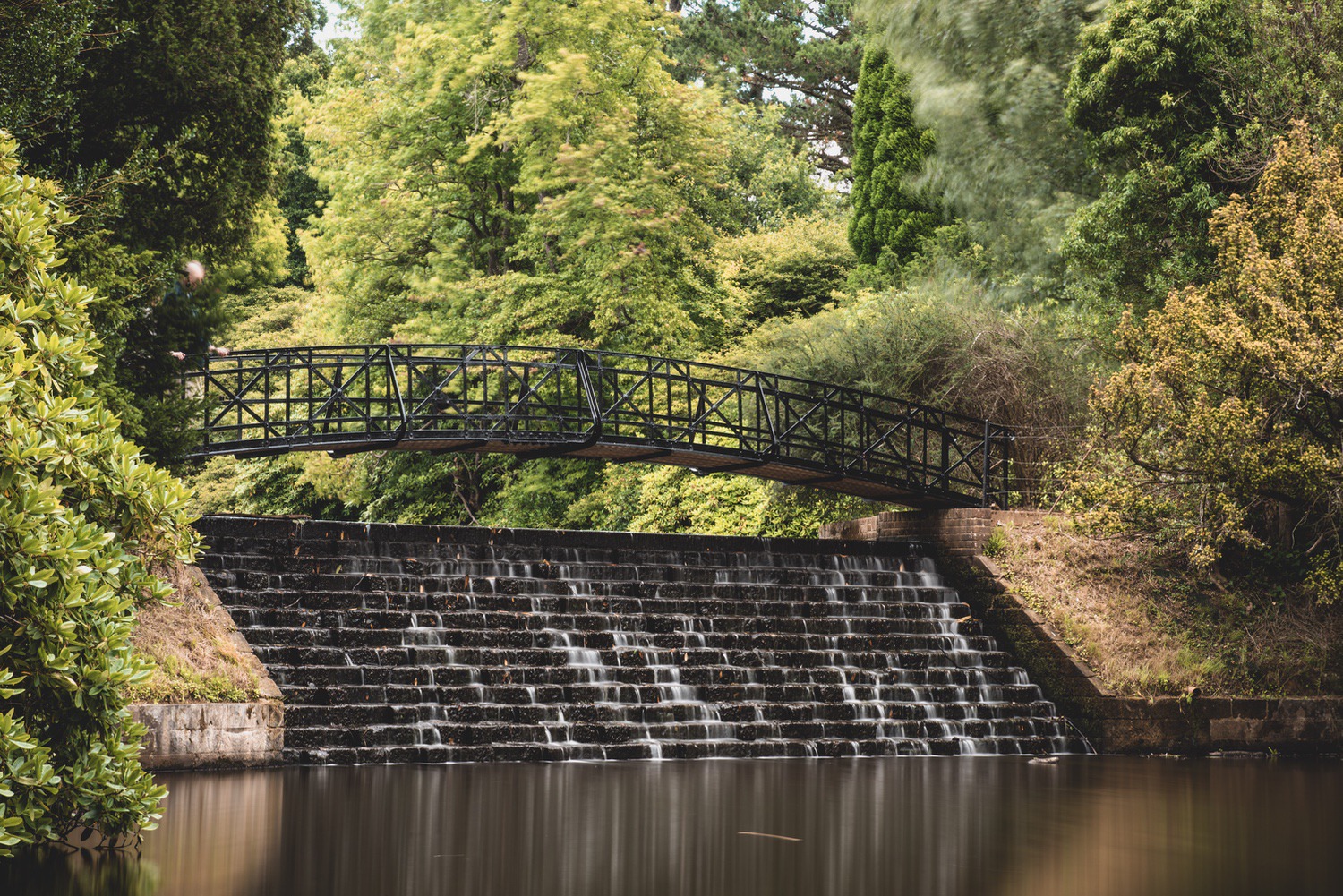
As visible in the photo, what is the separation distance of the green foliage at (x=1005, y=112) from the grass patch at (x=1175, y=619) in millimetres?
6354

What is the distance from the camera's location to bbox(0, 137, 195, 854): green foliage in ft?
19.5

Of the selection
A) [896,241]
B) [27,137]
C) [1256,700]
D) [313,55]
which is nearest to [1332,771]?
[1256,700]

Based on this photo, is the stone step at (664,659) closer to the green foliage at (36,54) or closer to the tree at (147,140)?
the tree at (147,140)

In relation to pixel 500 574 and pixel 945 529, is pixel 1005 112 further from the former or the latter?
pixel 500 574

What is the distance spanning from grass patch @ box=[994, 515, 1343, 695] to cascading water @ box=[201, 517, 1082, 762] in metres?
0.91

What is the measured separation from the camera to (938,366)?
2205 centimetres

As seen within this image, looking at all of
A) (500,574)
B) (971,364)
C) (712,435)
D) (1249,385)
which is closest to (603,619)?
(500,574)

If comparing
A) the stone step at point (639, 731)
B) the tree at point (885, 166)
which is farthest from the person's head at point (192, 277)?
the tree at point (885, 166)

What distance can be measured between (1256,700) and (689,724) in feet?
20.4

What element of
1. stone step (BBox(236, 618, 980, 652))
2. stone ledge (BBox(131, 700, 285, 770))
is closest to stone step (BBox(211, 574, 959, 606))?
stone step (BBox(236, 618, 980, 652))

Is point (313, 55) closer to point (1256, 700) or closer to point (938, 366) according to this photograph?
point (938, 366)

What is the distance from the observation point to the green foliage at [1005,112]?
21.5 m

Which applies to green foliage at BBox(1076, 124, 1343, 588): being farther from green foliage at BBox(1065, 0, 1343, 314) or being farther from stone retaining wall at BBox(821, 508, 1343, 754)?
green foliage at BBox(1065, 0, 1343, 314)

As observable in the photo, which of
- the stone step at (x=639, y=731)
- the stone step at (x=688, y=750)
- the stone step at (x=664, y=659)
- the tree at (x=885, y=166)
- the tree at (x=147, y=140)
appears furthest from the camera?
the tree at (x=885, y=166)
